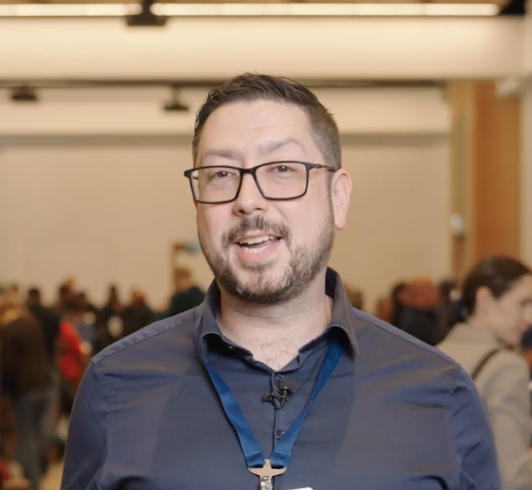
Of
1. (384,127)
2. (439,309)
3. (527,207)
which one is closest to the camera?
(439,309)

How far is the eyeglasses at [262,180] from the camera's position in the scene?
82.4 inches

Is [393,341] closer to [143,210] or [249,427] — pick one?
[249,427]

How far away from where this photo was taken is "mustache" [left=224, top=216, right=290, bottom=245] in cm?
206

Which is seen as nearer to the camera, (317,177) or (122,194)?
(317,177)

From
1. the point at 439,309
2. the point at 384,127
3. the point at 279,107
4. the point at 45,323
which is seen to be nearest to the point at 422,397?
the point at 279,107

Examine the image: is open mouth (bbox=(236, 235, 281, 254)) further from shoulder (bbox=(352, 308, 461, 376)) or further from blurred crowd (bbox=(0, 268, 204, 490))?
blurred crowd (bbox=(0, 268, 204, 490))

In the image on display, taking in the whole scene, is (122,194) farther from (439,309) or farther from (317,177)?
(317,177)

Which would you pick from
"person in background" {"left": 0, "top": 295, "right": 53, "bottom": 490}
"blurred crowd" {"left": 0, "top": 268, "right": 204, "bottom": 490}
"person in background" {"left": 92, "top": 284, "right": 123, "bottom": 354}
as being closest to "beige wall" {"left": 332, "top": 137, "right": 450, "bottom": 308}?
"person in background" {"left": 92, "top": 284, "right": 123, "bottom": 354}

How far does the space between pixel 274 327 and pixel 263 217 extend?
0.24m

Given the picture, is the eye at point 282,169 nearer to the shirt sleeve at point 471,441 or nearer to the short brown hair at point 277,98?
the short brown hair at point 277,98

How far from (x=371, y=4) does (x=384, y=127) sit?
795 cm

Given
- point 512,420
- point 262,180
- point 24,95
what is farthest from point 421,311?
point 24,95

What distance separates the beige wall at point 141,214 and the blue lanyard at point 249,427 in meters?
18.2

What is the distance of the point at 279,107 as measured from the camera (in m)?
2.20
